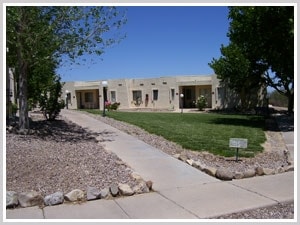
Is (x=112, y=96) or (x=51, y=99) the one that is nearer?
(x=51, y=99)

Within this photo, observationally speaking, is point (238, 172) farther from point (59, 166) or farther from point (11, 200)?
point (11, 200)

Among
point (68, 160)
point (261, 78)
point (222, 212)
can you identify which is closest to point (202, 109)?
point (261, 78)

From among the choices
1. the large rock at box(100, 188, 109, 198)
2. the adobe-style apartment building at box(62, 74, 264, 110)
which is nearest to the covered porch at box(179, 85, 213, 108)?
the adobe-style apartment building at box(62, 74, 264, 110)

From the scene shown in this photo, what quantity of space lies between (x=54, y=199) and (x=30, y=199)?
0.31 m

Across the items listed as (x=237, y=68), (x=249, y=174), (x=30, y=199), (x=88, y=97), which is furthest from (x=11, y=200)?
(x=88, y=97)

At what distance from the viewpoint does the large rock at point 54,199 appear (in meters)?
5.13

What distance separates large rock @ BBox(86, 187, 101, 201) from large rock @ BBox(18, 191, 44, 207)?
23.8 inches

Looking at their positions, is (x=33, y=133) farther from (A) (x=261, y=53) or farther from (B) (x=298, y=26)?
(A) (x=261, y=53)

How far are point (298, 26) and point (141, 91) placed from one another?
3164 centimetres

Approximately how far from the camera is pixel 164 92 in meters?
35.5

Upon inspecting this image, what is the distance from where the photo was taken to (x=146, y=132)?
1262cm

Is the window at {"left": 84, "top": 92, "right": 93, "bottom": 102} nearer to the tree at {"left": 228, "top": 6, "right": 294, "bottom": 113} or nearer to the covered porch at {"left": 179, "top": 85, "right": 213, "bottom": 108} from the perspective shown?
the covered porch at {"left": 179, "top": 85, "right": 213, "bottom": 108}

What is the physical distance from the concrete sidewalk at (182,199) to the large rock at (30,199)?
0.32 feet

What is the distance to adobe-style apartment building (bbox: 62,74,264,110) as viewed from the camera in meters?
33.2
